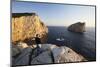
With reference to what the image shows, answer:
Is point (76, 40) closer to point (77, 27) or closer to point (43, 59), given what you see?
point (77, 27)

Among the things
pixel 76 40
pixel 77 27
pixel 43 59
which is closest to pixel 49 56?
pixel 43 59

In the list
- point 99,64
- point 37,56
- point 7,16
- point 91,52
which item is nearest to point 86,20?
point 91,52

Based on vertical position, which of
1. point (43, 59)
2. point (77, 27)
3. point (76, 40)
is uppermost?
point (77, 27)

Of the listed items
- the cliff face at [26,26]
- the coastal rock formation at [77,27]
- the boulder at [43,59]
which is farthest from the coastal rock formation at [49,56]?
the coastal rock formation at [77,27]

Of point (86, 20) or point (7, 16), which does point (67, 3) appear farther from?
point (7, 16)

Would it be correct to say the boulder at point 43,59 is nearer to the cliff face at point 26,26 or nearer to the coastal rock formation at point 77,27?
the cliff face at point 26,26

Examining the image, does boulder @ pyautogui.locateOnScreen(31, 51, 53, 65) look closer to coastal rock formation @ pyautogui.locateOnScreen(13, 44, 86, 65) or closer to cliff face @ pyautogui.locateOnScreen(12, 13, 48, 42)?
coastal rock formation @ pyautogui.locateOnScreen(13, 44, 86, 65)

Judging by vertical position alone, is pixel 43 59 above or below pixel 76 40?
below
